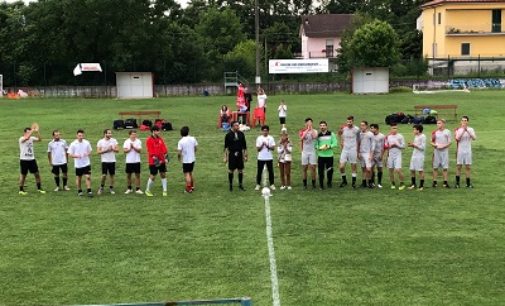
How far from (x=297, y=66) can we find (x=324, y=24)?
3681 centimetres

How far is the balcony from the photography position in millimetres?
72562

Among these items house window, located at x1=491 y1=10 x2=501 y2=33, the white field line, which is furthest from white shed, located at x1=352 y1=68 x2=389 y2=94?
the white field line

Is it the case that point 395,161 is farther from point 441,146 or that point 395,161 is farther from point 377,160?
point 441,146

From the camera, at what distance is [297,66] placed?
6406 cm

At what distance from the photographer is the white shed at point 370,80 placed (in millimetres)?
60906

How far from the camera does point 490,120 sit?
33781 millimetres

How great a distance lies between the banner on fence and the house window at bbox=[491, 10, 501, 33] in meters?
21.9

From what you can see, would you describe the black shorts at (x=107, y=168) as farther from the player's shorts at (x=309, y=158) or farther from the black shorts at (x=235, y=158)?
the player's shorts at (x=309, y=158)

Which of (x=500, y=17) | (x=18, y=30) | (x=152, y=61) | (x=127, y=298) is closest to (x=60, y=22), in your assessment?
(x=18, y=30)

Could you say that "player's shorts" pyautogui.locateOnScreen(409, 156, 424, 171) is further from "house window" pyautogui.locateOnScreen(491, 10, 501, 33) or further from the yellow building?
"house window" pyautogui.locateOnScreen(491, 10, 501, 33)

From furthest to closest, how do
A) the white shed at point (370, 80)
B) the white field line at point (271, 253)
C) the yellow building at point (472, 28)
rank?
the yellow building at point (472, 28)
the white shed at point (370, 80)
the white field line at point (271, 253)

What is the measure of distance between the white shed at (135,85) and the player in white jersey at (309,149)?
4400 centimetres

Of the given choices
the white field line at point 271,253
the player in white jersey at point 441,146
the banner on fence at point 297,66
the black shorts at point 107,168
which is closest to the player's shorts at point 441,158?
the player in white jersey at point 441,146

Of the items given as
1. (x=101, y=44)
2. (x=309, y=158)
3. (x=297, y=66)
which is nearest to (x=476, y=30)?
(x=297, y=66)
